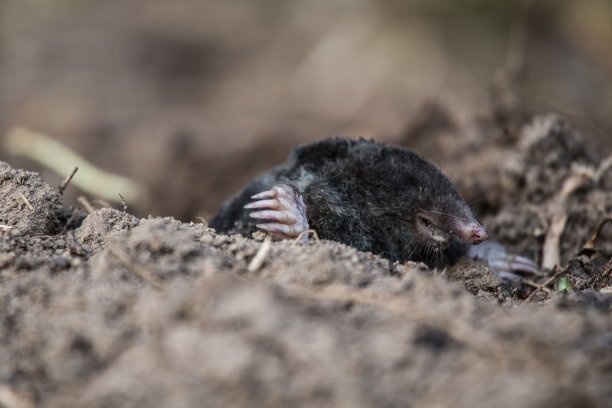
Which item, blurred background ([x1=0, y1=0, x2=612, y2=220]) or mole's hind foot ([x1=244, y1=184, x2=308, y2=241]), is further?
blurred background ([x1=0, y1=0, x2=612, y2=220])

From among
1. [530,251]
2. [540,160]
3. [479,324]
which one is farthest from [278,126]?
[479,324]

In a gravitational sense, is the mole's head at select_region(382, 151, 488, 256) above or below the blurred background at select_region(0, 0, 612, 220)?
below

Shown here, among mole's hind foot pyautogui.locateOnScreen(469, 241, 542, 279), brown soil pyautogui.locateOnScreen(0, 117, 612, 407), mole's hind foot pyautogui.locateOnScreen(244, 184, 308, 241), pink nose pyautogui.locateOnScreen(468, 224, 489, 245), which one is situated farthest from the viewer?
mole's hind foot pyautogui.locateOnScreen(469, 241, 542, 279)

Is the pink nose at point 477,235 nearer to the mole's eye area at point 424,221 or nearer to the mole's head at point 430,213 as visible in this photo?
the mole's head at point 430,213

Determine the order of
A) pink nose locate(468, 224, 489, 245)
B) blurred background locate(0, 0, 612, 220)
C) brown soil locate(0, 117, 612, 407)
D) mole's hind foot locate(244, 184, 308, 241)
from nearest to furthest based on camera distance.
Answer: brown soil locate(0, 117, 612, 407) → mole's hind foot locate(244, 184, 308, 241) → pink nose locate(468, 224, 489, 245) → blurred background locate(0, 0, 612, 220)

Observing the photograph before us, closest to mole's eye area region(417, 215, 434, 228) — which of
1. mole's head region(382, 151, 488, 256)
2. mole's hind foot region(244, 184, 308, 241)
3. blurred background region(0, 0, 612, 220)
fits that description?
mole's head region(382, 151, 488, 256)

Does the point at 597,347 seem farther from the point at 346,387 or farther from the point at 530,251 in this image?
the point at 530,251

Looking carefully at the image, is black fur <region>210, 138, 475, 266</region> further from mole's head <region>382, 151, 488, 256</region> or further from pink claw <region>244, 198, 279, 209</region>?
pink claw <region>244, 198, 279, 209</region>
